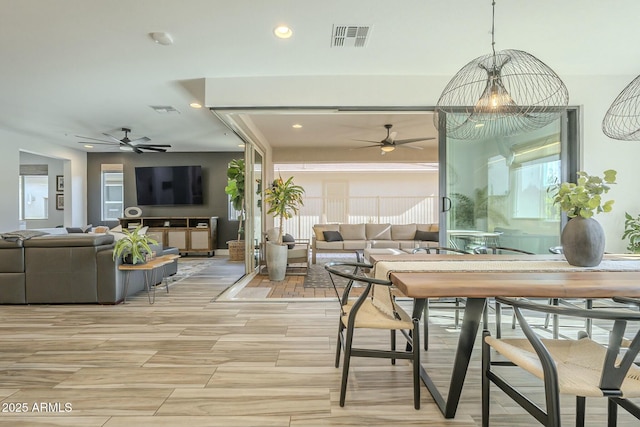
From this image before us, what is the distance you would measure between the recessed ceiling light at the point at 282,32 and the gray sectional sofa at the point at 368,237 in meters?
4.55

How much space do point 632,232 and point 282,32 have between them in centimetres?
413

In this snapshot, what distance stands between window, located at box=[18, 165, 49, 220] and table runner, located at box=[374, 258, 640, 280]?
983 cm

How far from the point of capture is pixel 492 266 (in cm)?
202

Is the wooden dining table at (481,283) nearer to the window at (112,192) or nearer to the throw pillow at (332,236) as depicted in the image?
the throw pillow at (332,236)

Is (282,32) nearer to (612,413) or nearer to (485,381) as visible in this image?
(485,381)

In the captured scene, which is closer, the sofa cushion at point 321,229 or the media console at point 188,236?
the sofa cushion at point 321,229

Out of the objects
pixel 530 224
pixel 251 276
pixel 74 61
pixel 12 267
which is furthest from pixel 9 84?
pixel 530 224

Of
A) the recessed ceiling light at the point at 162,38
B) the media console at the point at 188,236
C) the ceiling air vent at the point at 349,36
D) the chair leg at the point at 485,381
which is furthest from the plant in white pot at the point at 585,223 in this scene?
the media console at the point at 188,236

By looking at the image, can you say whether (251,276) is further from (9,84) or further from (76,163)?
(76,163)

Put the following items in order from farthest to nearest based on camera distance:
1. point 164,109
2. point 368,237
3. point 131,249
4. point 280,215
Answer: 1. point 368,237
2. point 280,215
3. point 164,109
4. point 131,249

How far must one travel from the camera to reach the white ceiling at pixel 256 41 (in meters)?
2.47

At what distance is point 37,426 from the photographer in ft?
5.17

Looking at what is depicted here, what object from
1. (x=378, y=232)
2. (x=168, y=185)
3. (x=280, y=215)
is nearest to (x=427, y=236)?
(x=378, y=232)

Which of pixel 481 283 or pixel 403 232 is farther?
pixel 403 232
